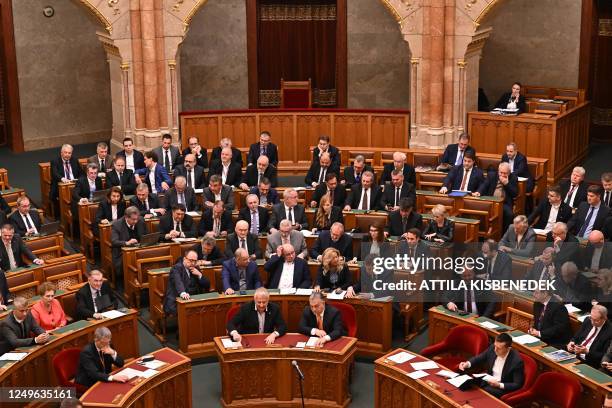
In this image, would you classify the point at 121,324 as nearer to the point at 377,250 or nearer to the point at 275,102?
the point at 377,250

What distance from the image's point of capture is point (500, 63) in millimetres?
21016

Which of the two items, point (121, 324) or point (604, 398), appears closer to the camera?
point (604, 398)

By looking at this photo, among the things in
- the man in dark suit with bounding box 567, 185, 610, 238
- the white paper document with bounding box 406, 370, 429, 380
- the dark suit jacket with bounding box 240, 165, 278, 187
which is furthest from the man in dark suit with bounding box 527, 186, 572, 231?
the dark suit jacket with bounding box 240, 165, 278, 187

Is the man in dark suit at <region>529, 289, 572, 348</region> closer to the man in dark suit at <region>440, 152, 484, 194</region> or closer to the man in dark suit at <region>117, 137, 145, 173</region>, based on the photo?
the man in dark suit at <region>440, 152, 484, 194</region>

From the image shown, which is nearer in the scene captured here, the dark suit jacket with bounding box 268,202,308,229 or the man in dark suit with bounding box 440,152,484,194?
the dark suit jacket with bounding box 268,202,308,229

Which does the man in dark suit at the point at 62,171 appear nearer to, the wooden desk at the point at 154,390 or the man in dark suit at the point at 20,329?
the man in dark suit at the point at 20,329

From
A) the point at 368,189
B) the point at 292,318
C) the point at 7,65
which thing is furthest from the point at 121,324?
the point at 7,65

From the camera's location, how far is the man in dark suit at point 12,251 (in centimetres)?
1220

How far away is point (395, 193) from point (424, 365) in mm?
4518

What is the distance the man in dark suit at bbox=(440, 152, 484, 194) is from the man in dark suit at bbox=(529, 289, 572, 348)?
13.8ft

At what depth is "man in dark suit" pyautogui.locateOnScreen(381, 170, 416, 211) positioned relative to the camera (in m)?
14.1

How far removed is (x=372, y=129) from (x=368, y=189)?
4.18 metres

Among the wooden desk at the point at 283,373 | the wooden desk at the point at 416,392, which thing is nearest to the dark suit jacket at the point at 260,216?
the wooden desk at the point at 283,373

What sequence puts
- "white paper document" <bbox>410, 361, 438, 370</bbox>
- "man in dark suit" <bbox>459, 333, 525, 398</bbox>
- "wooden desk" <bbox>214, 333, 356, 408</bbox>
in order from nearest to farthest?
1. "man in dark suit" <bbox>459, 333, 525, 398</bbox>
2. "white paper document" <bbox>410, 361, 438, 370</bbox>
3. "wooden desk" <bbox>214, 333, 356, 408</bbox>
